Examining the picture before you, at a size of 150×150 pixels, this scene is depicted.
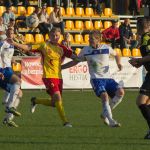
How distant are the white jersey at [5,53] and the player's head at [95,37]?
179 centimetres

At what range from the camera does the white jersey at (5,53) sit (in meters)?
16.0

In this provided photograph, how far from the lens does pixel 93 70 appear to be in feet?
51.0

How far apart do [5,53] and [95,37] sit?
1.97 m

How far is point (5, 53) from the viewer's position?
16.1 meters

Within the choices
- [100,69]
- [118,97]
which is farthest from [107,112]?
[100,69]

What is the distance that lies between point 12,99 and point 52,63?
1.08 metres

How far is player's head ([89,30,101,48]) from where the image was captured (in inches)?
603

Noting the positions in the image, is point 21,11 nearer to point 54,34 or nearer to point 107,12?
point 107,12

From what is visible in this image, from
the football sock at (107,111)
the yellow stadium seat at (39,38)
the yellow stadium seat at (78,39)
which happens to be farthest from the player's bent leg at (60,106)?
the yellow stadium seat at (78,39)

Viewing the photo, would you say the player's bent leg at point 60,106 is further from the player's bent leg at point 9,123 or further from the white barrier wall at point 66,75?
the white barrier wall at point 66,75

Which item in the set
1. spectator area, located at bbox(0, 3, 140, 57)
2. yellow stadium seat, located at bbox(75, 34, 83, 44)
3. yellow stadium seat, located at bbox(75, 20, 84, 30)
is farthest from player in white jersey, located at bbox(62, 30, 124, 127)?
yellow stadium seat, located at bbox(75, 20, 84, 30)

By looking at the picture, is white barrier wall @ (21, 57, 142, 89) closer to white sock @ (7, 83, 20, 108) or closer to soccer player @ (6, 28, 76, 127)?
white sock @ (7, 83, 20, 108)

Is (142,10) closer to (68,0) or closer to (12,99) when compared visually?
(68,0)

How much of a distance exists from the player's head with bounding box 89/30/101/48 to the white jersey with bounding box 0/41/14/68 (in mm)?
1787
